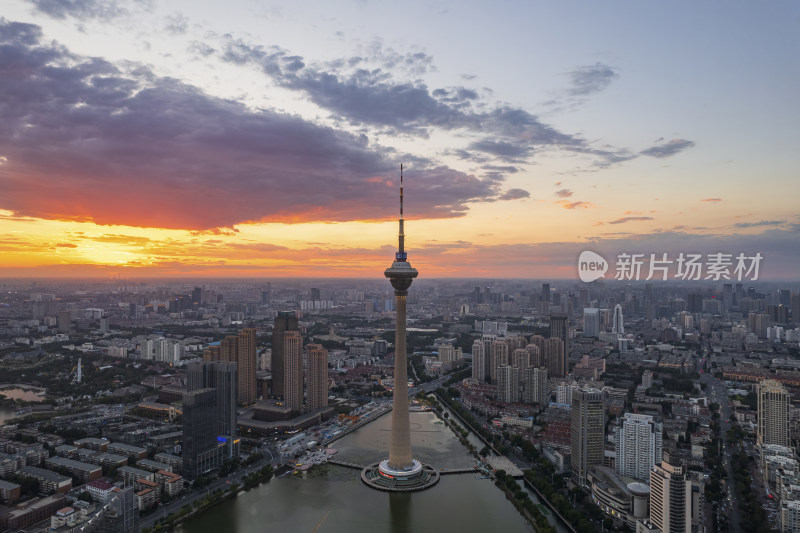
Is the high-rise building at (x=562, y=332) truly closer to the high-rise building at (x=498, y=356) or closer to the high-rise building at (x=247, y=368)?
the high-rise building at (x=498, y=356)

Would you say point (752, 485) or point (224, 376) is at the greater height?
point (224, 376)

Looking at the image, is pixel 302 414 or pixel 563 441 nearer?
pixel 563 441

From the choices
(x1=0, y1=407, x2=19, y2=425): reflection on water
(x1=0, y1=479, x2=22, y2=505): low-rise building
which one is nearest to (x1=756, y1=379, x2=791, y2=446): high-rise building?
(x1=0, y1=479, x2=22, y2=505): low-rise building

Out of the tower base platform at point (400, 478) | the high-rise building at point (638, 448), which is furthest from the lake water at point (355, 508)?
the high-rise building at point (638, 448)

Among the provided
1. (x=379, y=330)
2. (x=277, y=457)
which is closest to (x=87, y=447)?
(x=277, y=457)

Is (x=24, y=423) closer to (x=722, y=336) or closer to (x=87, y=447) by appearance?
(x=87, y=447)

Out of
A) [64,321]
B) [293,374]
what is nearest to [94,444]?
[293,374]

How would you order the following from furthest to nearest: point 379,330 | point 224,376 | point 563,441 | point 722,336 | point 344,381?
point 379,330 < point 722,336 < point 344,381 < point 563,441 < point 224,376

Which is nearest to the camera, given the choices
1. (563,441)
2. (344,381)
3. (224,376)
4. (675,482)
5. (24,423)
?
(675,482)
